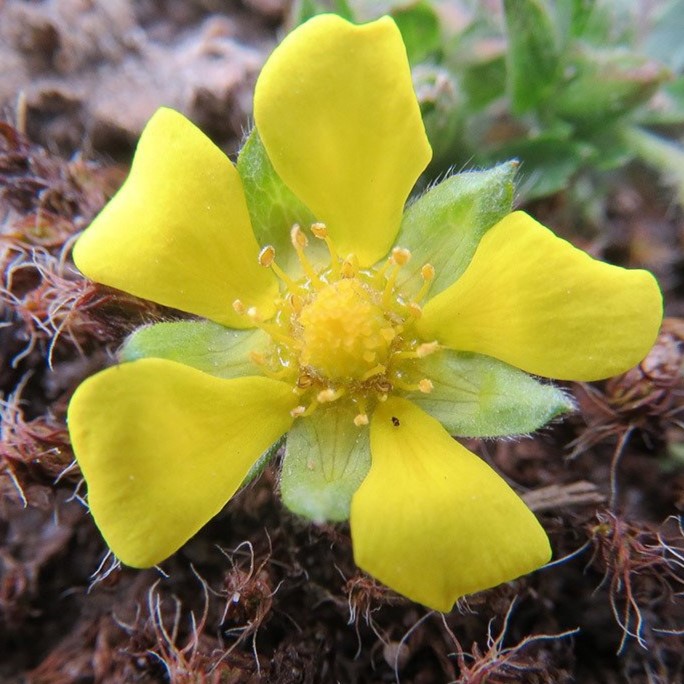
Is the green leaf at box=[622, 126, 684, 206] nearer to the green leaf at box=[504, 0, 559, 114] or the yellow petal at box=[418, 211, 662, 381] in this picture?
the green leaf at box=[504, 0, 559, 114]

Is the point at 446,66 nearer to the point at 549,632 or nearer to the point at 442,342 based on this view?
the point at 442,342

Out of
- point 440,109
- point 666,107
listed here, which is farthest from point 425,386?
point 666,107

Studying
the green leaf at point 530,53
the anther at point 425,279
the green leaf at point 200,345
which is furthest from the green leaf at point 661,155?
the green leaf at point 200,345

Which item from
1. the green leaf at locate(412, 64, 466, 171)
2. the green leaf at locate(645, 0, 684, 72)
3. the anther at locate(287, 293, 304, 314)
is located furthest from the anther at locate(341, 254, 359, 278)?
the green leaf at locate(645, 0, 684, 72)

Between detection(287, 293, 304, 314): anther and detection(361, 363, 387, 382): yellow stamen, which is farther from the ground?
detection(287, 293, 304, 314): anther

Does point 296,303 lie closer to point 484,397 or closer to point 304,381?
point 304,381

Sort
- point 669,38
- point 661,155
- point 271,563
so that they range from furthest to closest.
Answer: point 669,38 < point 661,155 < point 271,563

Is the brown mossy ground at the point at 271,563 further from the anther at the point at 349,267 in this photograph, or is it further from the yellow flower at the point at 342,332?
the anther at the point at 349,267
